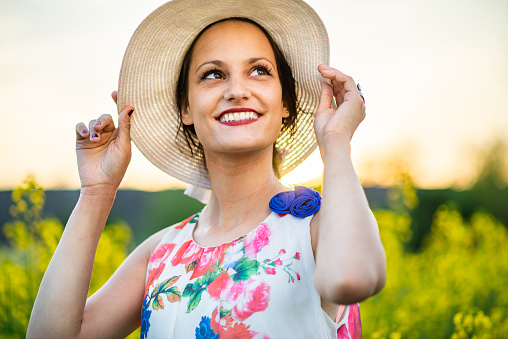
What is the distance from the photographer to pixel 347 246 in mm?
1262

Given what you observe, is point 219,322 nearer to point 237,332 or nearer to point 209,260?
point 237,332

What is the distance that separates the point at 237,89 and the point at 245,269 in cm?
61

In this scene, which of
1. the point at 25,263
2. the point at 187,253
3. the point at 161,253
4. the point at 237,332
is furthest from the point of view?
the point at 25,263

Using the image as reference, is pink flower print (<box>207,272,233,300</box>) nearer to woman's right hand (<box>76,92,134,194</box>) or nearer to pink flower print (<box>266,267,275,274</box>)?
pink flower print (<box>266,267,275,274</box>)

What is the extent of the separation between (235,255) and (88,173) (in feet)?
2.29

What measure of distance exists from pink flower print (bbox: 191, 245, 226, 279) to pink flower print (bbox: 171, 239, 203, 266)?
0.04m

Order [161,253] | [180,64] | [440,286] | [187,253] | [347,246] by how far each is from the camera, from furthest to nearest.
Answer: [440,286], [180,64], [161,253], [187,253], [347,246]

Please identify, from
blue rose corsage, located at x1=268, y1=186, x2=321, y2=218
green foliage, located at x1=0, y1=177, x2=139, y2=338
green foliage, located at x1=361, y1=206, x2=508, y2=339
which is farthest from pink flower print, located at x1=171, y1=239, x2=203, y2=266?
green foliage, located at x1=361, y1=206, x2=508, y2=339

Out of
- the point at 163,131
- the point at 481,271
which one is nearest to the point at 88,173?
the point at 163,131

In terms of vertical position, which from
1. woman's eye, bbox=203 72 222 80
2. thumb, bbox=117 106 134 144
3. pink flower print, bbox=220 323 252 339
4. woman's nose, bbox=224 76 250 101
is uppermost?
woman's eye, bbox=203 72 222 80

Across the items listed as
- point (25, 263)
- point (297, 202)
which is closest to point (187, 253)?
point (297, 202)

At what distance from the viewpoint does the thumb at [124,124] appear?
1.98 m

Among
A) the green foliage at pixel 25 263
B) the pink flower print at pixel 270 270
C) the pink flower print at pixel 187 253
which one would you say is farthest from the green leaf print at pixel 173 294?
the green foliage at pixel 25 263

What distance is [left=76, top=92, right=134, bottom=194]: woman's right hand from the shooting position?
188cm
